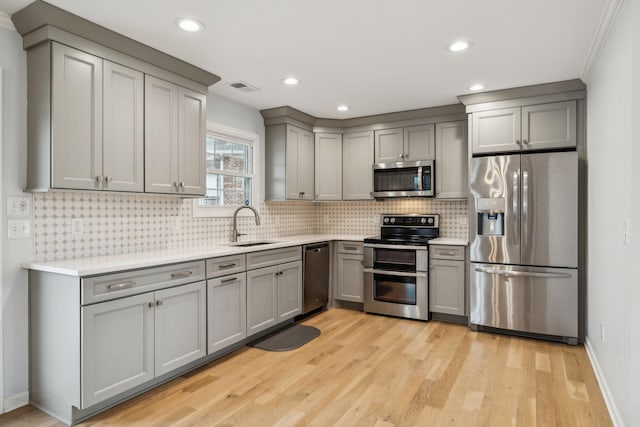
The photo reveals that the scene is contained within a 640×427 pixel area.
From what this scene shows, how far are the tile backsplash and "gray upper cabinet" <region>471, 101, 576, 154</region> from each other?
0.97 m

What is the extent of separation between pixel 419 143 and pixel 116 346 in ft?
12.0

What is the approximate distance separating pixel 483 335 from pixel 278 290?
204cm

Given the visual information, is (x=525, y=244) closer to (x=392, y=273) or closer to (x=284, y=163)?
(x=392, y=273)

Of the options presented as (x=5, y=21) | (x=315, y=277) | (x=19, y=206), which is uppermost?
(x=5, y=21)

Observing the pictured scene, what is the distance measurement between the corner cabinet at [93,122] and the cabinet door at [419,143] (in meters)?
2.96

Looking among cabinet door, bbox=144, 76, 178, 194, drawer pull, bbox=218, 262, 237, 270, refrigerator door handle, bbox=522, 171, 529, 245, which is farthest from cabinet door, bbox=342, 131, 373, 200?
cabinet door, bbox=144, 76, 178, 194

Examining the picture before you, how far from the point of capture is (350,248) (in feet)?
15.6

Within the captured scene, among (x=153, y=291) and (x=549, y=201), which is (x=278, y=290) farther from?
(x=549, y=201)

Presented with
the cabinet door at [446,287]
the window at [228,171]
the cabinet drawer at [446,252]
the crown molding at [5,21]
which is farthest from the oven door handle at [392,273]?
the crown molding at [5,21]

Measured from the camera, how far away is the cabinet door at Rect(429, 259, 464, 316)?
411cm

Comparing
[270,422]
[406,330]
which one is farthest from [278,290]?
[270,422]

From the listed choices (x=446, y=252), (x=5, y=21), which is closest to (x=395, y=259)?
(x=446, y=252)

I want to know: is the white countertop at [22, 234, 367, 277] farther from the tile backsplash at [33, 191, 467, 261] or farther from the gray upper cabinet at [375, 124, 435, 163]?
the gray upper cabinet at [375, 124, 435, 163]

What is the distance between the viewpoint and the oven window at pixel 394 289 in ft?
14.1
